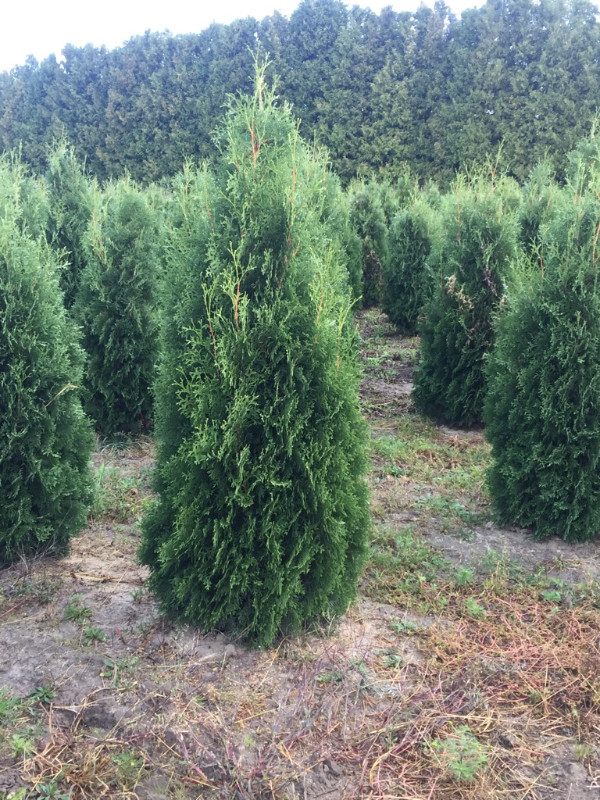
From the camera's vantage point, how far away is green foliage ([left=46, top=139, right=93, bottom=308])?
26.7ft

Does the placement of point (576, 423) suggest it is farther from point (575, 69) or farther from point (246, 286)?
point (575, 69)

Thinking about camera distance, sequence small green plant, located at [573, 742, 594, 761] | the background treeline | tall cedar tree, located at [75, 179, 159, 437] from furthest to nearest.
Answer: the background treeline
tall cedar tree, located at [75, 179, 159, 437]
small green plant, located at [573, 742, 594, 761]

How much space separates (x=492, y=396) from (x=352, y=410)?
2.14m

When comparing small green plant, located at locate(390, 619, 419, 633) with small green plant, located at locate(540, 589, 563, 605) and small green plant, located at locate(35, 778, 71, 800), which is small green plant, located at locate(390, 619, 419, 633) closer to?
small green plant, located at locate(540, 589, 563, 605)

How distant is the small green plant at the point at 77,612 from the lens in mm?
3402

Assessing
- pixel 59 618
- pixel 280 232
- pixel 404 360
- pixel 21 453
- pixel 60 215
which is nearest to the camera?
pixel 280 232

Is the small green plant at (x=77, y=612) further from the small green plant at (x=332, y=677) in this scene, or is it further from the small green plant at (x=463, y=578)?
the small green plant at (x=463, y=578)

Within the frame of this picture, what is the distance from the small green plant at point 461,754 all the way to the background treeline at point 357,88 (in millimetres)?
21465

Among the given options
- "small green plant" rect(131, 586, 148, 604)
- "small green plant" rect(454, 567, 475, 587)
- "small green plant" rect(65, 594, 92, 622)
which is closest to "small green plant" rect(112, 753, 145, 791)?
"small green plant" rect(65, 594, 92, 622)

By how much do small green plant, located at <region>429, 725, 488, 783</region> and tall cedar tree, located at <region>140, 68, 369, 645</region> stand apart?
85 cm

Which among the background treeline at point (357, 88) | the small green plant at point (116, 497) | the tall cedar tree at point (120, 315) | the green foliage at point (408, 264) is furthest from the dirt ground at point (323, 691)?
the background treeline at point (357, 88)

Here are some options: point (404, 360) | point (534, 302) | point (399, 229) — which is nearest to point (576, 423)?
point (534, 302)

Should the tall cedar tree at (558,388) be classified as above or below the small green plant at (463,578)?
above

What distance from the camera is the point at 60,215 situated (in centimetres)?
826
